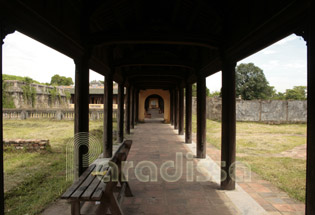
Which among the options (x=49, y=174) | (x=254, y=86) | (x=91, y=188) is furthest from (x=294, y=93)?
(x=91, y=188)

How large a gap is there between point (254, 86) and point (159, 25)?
46.3 metres

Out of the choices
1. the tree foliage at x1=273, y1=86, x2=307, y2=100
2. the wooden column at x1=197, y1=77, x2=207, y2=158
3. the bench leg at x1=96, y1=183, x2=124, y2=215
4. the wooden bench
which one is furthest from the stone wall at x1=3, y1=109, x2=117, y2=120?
the tree foliage at x1=273, y1=86, x2=307, y2=100

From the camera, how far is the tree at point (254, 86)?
46.3m

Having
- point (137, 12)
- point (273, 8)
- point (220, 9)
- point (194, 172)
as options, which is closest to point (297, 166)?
point (194, 172)

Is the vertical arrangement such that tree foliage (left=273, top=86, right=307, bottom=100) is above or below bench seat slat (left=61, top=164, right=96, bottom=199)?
above

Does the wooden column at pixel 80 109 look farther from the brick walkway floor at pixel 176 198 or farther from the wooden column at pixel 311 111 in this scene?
the wooden column at pixel 311 111

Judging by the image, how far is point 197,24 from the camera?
19.2 ft

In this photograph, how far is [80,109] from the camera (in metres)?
4.36

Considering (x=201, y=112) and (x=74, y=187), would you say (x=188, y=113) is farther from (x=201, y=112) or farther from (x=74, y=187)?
(x=74, y=187)

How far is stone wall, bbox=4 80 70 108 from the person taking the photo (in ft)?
79.1

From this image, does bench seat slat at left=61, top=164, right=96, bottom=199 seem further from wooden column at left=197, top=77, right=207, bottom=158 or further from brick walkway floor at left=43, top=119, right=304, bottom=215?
wooden column at left=197, top=77, right=207, bottom=158

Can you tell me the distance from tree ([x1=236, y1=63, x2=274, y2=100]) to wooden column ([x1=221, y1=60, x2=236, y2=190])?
4422cm

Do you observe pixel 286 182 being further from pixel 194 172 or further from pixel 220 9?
pixel 220 9

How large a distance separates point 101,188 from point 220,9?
3.64m
